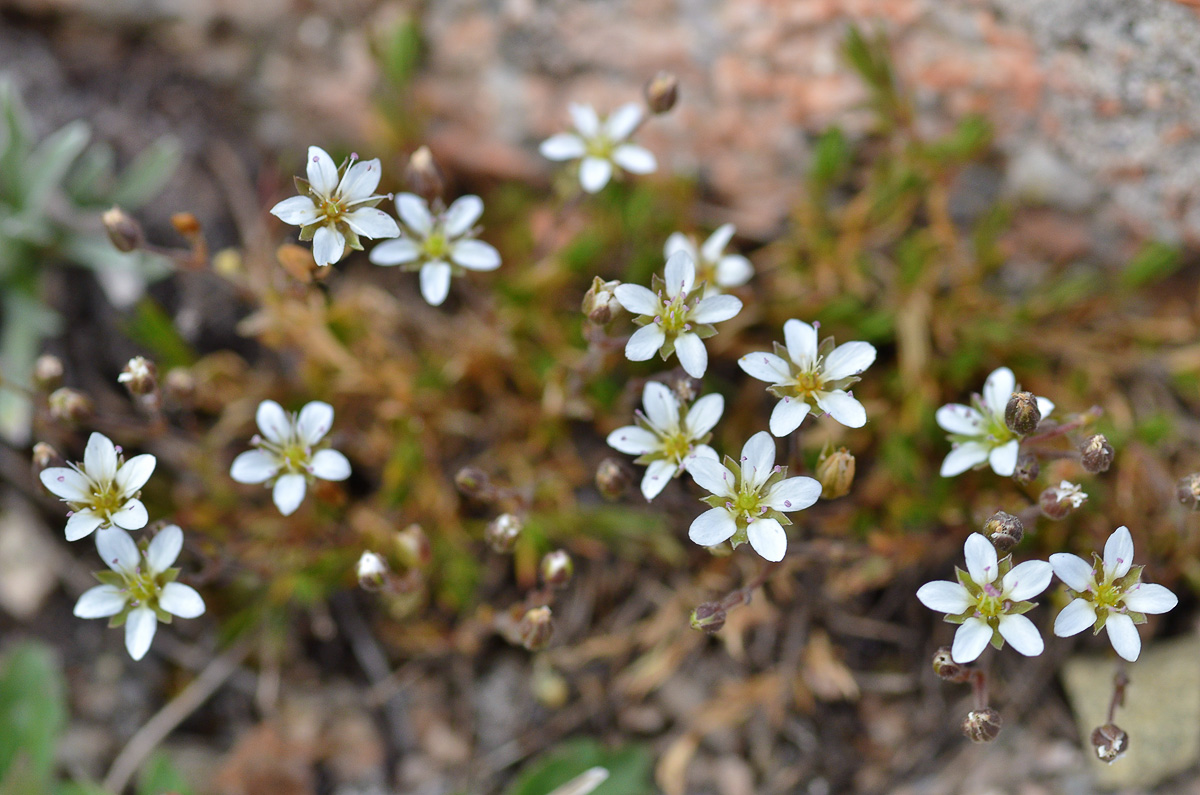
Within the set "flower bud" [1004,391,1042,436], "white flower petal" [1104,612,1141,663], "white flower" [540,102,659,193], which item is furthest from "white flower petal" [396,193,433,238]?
"white flower petal" [1104,612,1141,663]

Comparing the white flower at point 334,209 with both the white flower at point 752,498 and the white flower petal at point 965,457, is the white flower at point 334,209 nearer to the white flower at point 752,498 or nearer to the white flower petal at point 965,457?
the white flower at point 752,498

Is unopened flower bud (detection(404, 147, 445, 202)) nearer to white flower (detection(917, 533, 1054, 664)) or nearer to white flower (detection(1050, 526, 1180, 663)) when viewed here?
white flower (detection(917, 533, 1054, 664))

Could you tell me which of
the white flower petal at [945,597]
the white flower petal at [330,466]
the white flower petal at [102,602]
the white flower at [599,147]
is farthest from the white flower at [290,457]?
the white flower petal at [945,597]

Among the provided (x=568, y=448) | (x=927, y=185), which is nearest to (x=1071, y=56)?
(x=927, y=185)

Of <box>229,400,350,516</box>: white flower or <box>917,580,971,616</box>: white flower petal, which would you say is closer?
<box>917,580,971,616</box>: white flower petal

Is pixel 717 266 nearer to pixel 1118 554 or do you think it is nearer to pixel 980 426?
pixel 980 426
